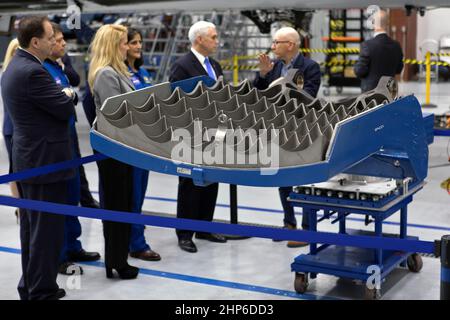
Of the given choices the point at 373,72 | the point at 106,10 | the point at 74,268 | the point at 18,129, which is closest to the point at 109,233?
the point at 74,268

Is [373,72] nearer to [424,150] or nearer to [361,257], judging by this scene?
[361,257]

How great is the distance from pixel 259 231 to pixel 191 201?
317 cm

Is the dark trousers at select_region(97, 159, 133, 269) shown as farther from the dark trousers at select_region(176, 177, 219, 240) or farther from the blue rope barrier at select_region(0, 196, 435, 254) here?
the blue rope barrier at select_region(0, 196, 435, 254)

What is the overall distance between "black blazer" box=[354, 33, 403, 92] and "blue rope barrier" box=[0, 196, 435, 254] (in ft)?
19.0

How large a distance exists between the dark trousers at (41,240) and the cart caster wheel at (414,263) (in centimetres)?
257

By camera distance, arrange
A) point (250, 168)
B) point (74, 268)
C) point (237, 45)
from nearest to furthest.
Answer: point (250, 168), point (74, 268), point (237, 45)

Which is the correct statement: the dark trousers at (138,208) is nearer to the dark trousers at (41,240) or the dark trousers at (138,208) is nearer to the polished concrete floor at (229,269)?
the polished concrete floor at (229,269)

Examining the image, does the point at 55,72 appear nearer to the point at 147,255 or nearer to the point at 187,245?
the point at 147,255

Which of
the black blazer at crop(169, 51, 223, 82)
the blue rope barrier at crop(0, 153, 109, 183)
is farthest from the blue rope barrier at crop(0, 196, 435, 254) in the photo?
the black blazer at crop(169, 51, 223, 82)

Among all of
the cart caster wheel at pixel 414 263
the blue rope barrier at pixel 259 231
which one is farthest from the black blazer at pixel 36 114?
the cart caster wheel at pixel 414 263

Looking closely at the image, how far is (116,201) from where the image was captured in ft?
18.7

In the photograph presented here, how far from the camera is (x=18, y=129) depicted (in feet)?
16.6

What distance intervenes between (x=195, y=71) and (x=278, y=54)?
740 mm

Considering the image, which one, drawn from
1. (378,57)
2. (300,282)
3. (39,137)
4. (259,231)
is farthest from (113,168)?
(378,57)
